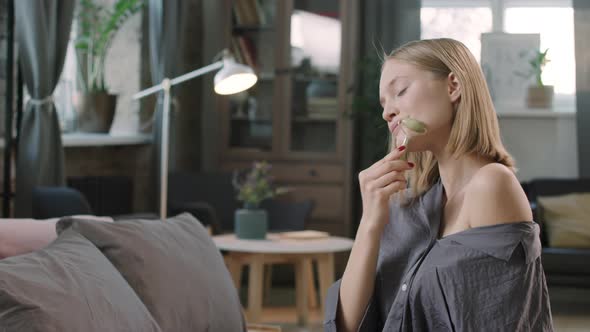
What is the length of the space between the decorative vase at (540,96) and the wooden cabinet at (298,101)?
1.38 metres

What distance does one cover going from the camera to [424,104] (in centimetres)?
144

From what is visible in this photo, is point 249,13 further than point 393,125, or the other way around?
point 249,13

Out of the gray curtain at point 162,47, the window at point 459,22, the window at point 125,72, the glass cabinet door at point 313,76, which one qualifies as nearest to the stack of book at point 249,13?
the glass cabinet door at point 313,76

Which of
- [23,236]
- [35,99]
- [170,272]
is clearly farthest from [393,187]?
[35,99]

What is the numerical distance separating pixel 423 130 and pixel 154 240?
1.01 m

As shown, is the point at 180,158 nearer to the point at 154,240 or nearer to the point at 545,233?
the point at 545,233

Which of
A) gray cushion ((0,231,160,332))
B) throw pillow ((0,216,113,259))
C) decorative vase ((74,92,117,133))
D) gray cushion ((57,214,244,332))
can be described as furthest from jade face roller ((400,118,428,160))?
decorative vase ((74,92,117,133))

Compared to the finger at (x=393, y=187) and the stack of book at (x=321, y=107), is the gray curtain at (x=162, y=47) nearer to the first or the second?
the stack of book at (x=321, y=107)

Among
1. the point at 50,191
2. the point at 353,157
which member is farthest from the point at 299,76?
the point at 50,191

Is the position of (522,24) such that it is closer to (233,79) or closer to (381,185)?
(233,79)

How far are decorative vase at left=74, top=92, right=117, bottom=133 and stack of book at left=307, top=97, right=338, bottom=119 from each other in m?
1.53

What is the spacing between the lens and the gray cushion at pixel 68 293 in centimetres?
152

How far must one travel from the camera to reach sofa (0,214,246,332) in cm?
157

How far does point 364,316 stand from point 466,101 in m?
0.40
